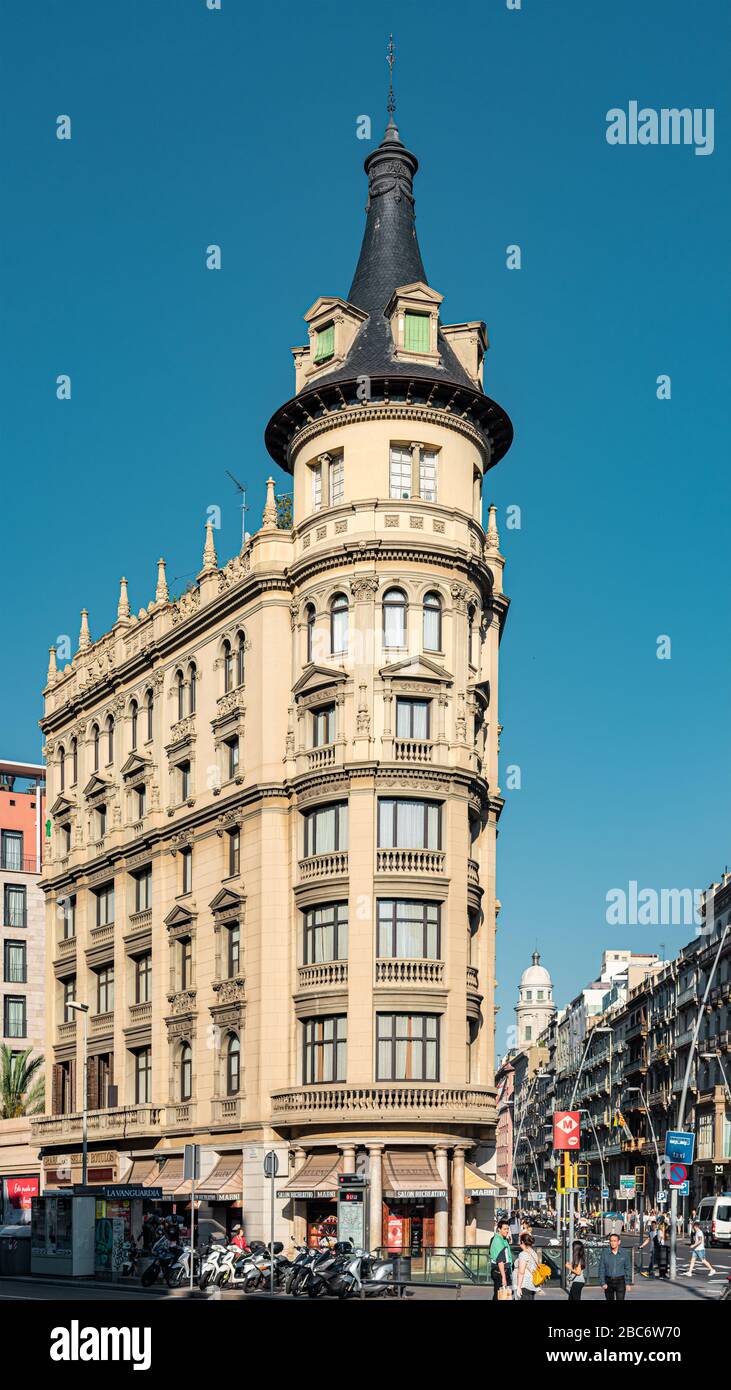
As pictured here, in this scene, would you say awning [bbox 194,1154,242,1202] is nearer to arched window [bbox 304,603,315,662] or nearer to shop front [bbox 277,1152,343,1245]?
shop front [bbox 277,1152,343,1245]

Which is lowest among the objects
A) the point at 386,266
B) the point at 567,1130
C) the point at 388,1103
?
the point at 388,1103

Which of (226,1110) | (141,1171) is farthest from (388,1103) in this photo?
(141,1171)

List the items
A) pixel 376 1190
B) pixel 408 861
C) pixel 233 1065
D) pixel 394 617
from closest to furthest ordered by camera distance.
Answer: pixel 376 1190
pixel 408 861
pixel 394 617
pixel 233 1065

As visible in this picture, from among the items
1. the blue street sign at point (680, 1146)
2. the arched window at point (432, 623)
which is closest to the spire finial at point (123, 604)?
the arched window at point (432, 623)

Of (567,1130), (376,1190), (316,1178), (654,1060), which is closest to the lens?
(567,1130)

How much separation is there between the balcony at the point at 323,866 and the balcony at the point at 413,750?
3.49 m

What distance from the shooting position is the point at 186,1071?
5884 cm

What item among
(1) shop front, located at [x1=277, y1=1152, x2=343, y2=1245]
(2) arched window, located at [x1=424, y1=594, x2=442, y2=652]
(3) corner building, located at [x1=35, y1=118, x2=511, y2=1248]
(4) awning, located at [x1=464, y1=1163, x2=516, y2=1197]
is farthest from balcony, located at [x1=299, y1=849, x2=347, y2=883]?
(4) awning, located at [x1=464, y1=1163, x2=516, y2=1197]

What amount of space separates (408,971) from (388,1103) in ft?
13.1

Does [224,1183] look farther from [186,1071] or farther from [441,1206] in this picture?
[441,1206]

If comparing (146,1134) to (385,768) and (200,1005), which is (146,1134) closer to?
(200,1005)

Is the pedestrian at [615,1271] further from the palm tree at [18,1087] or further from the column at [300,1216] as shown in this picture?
the palm tree at [18,1087]

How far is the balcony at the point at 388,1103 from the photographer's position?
49000 mm
